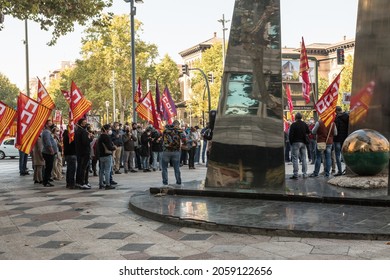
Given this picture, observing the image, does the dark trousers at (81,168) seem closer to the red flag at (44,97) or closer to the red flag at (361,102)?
the red flag at (44,97)

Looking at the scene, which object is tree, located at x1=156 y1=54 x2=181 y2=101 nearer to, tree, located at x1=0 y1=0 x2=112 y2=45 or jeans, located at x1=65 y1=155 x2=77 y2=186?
tree, located at x1=0 y1=0 x2=112 y2=45

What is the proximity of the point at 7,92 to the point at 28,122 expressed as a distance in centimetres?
7333

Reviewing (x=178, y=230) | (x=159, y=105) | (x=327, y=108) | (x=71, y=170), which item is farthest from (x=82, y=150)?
(x=159, y=105)

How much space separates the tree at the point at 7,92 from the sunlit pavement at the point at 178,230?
238ft

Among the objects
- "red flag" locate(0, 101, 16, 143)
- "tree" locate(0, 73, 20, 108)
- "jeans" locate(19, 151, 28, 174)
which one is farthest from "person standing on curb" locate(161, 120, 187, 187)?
"tree" locate(0, 73, 20, 108)

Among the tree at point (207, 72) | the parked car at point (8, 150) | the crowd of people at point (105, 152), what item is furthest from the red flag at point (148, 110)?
the tree at point (207, 72)

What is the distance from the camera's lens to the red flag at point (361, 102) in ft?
37.4

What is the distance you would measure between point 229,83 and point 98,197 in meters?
4.10

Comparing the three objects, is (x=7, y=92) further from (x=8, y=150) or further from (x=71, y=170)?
(x=71, y=170)

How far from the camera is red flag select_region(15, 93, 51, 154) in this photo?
1211cm

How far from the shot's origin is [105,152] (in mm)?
12641

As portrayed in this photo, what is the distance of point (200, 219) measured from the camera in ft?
25.6
